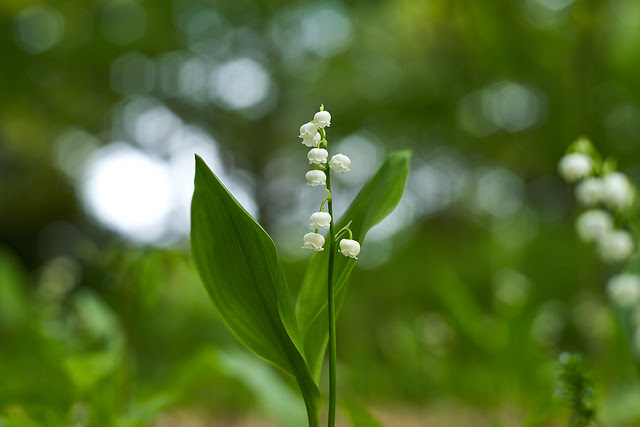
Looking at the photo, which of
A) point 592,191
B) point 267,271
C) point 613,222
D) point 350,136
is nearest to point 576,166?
point 592,191

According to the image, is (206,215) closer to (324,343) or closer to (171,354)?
(324,343)

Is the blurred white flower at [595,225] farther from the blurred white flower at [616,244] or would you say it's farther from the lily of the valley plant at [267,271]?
the lily of the valley plant at [267,271]

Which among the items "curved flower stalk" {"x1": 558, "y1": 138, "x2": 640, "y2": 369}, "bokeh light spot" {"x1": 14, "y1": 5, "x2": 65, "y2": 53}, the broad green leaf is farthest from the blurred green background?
the broad green leaf

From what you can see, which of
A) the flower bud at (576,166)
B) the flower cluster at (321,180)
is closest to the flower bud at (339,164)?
the flower cluster at (321,180)

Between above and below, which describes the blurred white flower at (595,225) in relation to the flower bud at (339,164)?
above

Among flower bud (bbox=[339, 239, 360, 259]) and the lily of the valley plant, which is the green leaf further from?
flower bud (bbox=[339, 239, 360, 259])

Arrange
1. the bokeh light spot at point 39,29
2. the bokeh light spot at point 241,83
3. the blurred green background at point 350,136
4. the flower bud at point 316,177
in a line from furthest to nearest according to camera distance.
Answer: the bokeh light spot at point 241,83
the bokeh light spot at point 39,29
the blurred green background at point 350,136
the flower bud at point 316,177

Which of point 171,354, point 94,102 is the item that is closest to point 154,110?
point 94,102
